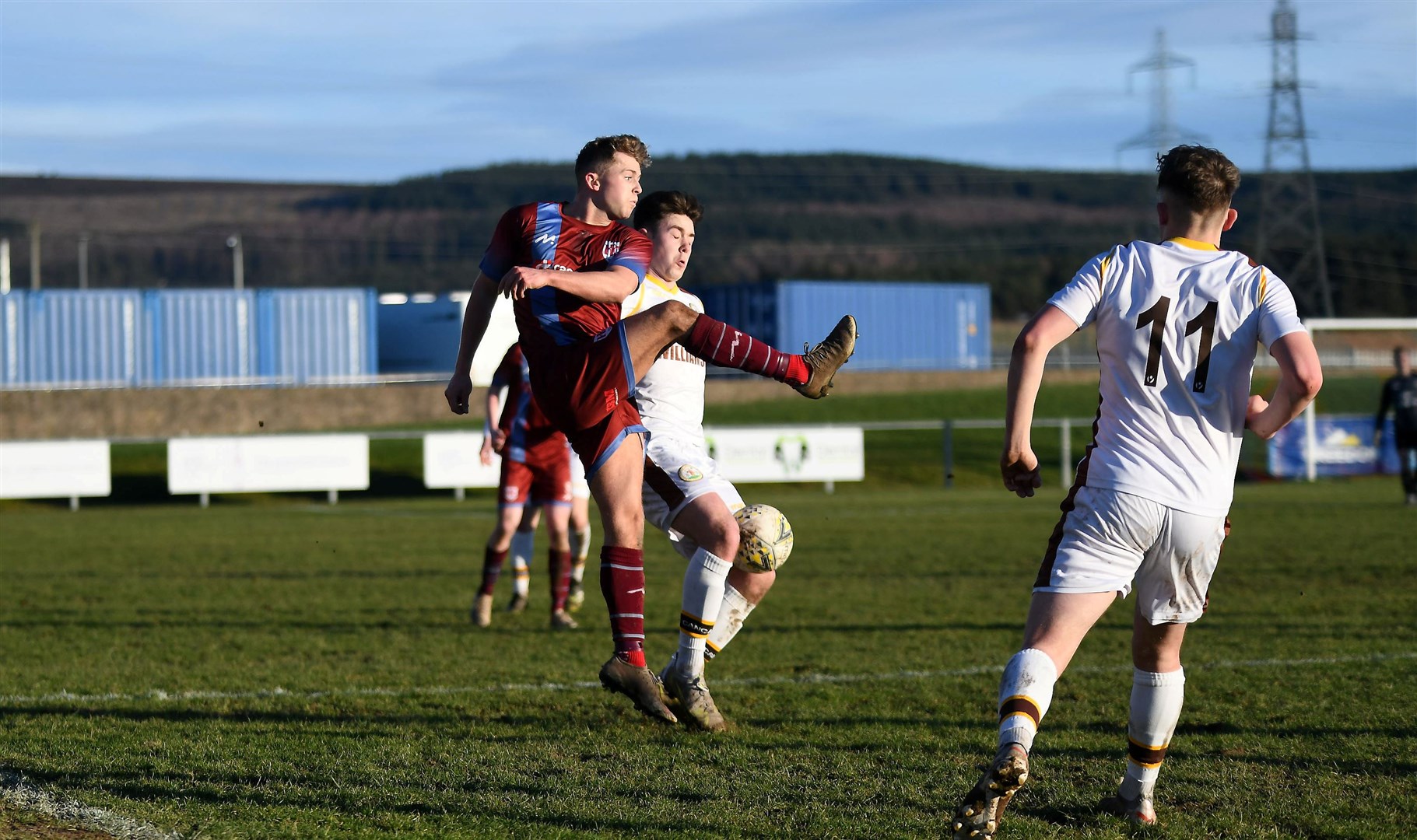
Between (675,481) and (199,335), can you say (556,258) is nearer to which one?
(675,481)

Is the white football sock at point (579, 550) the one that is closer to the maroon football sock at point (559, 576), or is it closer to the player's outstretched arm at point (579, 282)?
the maroon football sock at point (559, 576)

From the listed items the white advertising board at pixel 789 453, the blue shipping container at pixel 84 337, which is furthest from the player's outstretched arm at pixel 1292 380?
the blue shipping container at pixel 84 337

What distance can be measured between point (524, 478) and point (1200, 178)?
254 inches

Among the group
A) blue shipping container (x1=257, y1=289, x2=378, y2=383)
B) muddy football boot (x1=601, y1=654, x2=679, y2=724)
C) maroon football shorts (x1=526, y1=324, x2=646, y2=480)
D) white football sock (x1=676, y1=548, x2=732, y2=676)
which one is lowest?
muddy football boot (x1=601, y1=654, x2=679, y2=724)

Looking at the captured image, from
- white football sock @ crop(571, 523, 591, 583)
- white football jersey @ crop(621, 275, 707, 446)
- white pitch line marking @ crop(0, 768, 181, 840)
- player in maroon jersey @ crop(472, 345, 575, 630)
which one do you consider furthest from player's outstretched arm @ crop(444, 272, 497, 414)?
white football sock @ crop(571, 523, 591, 583)

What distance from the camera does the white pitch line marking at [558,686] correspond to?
21.1 ft

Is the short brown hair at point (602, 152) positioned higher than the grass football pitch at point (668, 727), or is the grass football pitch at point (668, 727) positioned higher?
the short brown hair at point (602, 152)

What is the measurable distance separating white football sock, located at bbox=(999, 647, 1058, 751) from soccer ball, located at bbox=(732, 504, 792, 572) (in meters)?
1.97

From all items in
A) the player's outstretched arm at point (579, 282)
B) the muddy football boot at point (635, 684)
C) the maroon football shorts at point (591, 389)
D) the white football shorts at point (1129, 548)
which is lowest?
the muddy football boot at point (635, 684)

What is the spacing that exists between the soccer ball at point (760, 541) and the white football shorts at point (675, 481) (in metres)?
0.10

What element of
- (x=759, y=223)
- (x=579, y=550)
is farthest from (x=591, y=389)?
(x=759, y=223)

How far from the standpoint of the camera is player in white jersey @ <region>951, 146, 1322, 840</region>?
3834 millimetres

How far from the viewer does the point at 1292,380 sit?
3.80m

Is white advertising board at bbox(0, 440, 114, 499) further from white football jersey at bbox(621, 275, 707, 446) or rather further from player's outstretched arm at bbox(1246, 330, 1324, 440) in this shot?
player's outstretched arm at bbox(1246, 330, 1324, 440)
